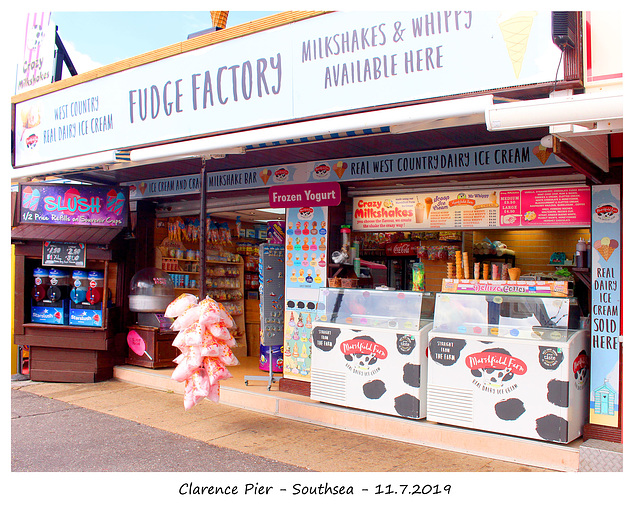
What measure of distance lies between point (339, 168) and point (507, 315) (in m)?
2.62

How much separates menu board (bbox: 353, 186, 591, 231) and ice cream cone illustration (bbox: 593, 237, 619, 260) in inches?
13.8

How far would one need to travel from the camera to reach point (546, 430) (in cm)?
472

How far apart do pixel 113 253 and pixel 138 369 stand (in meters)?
1.76

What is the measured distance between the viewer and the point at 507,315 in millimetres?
5086

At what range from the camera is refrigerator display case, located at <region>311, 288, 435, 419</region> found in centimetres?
546

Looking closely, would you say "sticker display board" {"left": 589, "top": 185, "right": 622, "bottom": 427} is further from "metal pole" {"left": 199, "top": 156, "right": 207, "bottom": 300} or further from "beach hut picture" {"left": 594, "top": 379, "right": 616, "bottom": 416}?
"metal pole" {"left": 199, "top": 156, "right": 207, "bottom": 300}

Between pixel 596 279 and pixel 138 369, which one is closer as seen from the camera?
pixel 596 279

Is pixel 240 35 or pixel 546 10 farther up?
pixel 240 35

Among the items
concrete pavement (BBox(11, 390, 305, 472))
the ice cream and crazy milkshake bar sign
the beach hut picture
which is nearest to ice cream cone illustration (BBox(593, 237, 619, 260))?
the beach hut picture

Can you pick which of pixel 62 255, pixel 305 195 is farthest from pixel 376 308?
pixel 62 255

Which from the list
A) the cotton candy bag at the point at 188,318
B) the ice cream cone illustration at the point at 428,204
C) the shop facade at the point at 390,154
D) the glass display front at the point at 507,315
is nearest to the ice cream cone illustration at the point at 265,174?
the shop facade at the point at 390,154

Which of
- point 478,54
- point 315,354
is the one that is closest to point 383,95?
point 478,54

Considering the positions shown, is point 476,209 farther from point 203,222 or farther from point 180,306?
point 180,306
